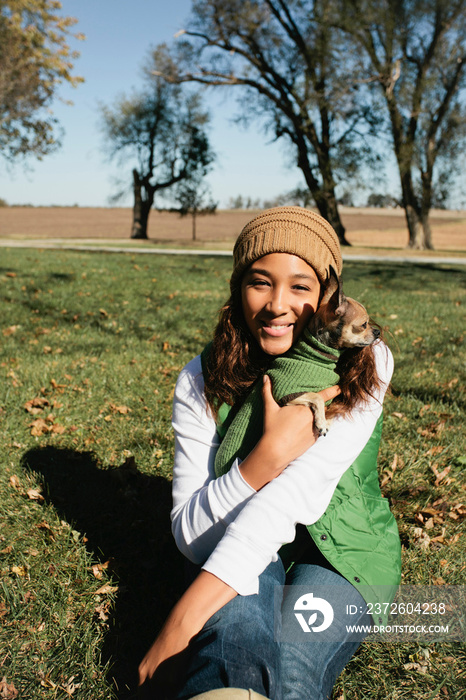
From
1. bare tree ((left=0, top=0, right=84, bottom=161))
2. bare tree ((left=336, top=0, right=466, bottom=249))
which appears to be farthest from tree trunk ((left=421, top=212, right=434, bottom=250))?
bare tree ((left=0, top=0, right=84, bottom=161))

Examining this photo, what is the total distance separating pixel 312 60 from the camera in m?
24.3

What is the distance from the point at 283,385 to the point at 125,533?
1.74 metres

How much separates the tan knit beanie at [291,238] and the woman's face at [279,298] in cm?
3

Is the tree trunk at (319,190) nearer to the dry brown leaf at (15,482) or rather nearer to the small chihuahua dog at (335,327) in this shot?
the dry brown leaf at (15,482)

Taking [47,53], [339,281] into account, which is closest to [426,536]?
[339,281]

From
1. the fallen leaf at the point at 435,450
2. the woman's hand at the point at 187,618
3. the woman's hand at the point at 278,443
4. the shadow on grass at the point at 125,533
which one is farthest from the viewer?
the fallen leaf at the point at 435,450

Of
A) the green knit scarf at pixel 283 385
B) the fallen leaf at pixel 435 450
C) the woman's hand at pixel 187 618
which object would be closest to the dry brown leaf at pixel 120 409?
the fallen leaf at pixel 435 450

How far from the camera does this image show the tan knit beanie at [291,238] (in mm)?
2098

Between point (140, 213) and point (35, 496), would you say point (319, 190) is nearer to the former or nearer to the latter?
point (140, 213)

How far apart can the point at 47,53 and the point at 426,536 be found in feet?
96.5

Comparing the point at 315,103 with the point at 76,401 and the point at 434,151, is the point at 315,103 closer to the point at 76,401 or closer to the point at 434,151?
the point at 434,151

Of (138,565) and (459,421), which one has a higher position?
(459,421)

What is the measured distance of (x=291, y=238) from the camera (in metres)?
2.09
